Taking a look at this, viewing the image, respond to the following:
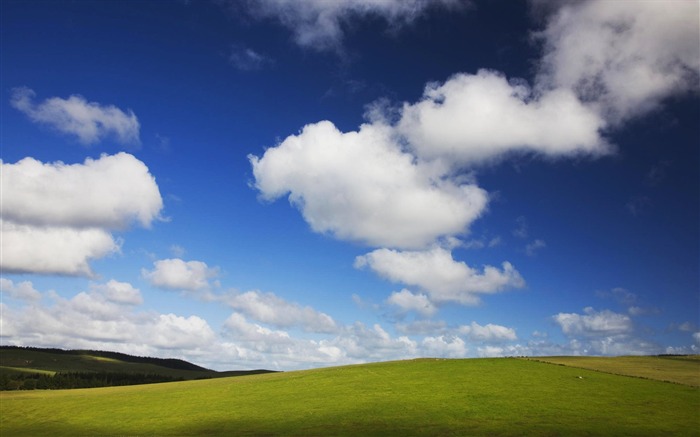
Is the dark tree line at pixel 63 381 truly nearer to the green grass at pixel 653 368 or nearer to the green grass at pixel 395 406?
the green grass at pixel 395 406

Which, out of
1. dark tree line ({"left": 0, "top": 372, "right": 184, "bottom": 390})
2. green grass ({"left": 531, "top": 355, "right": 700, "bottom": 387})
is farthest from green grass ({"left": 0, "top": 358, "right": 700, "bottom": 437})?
dark tree line ({"left": 0, "top": 372, "right": 184, "bottom": 390})

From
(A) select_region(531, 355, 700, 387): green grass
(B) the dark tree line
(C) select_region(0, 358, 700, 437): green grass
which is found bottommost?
(B) the dark tree line

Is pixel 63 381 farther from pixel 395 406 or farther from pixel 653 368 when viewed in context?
pixel 653 368

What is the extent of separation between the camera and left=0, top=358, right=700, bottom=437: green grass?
154 ft

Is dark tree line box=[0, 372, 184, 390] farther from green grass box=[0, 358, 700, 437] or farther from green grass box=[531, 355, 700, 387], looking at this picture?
green grass box=[531, 355, 700, 387]

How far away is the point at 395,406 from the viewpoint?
56.9 meters

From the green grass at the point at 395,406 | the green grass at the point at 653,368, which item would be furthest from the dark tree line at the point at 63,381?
the green grass at the point at 653,368

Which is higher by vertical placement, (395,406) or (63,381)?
(395,406)

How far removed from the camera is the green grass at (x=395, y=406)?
47.0 metres

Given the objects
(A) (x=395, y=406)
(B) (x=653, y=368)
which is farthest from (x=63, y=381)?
(B) (x=653, y=368)

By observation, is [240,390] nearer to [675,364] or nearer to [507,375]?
[507,375]

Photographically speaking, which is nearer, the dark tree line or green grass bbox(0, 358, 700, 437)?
green grass bbox(0, 358, 700, 437)

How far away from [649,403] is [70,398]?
3379 inches

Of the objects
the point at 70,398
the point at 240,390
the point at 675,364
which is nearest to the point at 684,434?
the point at 675,364
